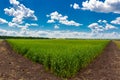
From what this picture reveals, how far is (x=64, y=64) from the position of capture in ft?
48.5

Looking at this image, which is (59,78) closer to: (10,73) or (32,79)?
(32,79)

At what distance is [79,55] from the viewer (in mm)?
18078

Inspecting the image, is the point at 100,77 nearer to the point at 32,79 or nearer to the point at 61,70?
the point at 61,70

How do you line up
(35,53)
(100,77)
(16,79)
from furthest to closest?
(35,53)
(100,77)
(16,79)

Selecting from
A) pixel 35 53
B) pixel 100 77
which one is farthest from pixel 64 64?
pixel 35 53

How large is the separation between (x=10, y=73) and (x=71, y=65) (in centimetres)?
398

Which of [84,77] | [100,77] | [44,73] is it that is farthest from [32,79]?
[100,77]

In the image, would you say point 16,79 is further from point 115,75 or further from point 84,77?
point 115,75

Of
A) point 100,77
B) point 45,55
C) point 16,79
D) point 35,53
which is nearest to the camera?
point 16,79

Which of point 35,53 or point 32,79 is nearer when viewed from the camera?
point 32,79

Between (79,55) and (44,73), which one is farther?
(79,55)

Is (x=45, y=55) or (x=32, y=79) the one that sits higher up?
(x=45, y=55)

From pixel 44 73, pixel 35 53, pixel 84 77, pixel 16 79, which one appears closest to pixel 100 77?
pixel 84 77

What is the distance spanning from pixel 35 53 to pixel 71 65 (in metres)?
6.37
